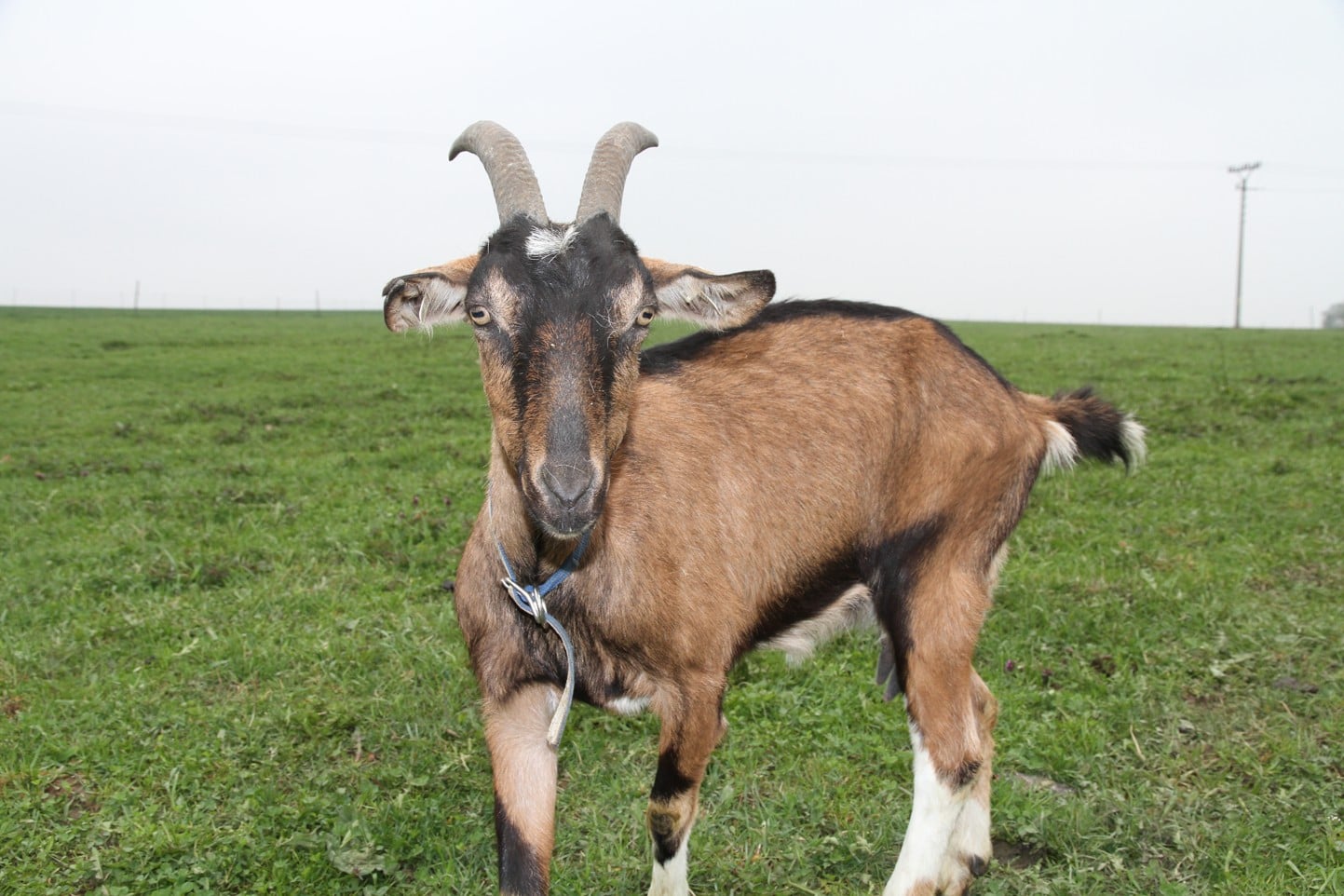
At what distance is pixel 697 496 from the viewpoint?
400cm

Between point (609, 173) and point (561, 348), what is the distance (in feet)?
3.17

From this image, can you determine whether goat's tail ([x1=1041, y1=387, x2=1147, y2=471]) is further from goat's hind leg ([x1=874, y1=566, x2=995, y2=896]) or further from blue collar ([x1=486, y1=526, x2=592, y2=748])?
blue collar ([x1=486, y1=526, x2=592, y2=748])

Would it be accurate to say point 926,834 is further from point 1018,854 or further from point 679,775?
point 679,775

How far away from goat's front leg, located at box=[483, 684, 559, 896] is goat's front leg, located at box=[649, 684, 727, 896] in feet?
1.26

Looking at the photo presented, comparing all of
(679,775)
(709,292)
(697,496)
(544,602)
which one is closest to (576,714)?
(679,775)

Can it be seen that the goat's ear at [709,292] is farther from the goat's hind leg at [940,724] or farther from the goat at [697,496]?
the goat's hind leg at [940,724]

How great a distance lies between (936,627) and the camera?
13.6 feet

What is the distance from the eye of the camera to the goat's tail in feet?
15.6

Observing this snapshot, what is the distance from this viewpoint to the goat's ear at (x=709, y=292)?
12.1ft

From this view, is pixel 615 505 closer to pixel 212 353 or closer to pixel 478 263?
pixel 478 263

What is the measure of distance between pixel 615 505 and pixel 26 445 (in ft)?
36.0

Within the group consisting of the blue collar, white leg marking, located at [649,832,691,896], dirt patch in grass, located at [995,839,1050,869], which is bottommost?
dirt patch in grass, located at [995,839,1050,869]

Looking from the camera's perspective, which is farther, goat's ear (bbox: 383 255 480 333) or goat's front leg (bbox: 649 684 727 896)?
goat's front leg (bbox: 649 684 727 896)

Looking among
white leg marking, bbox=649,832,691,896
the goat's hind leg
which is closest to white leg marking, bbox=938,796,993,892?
the goat's hind leg
